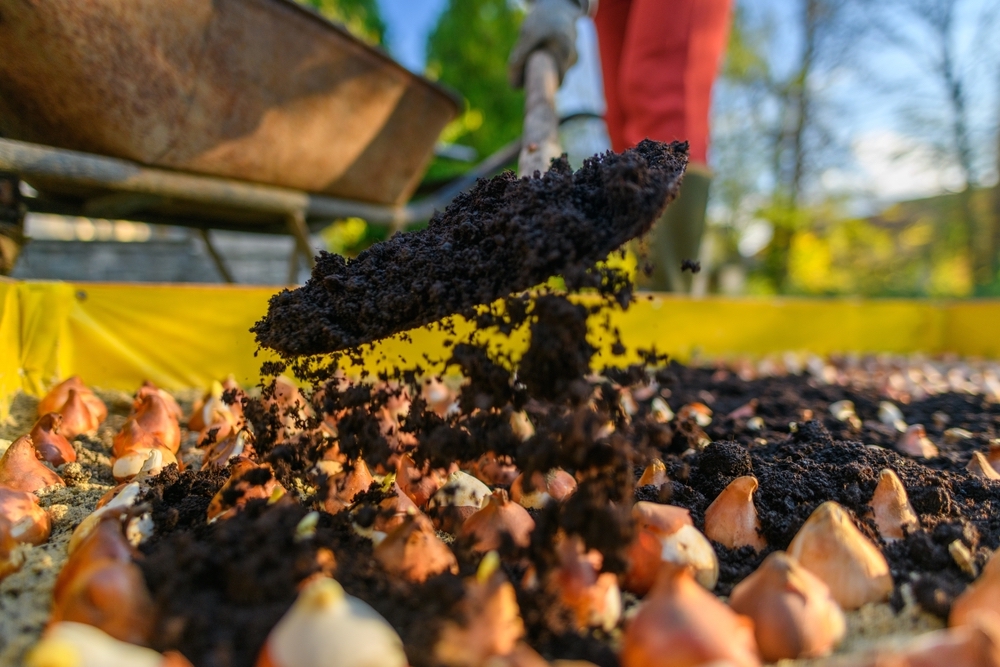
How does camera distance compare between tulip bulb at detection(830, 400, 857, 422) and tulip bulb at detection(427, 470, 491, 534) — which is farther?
tulip bulb at detection(830, 400, 857, 422)

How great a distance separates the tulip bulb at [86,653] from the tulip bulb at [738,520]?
69 cm

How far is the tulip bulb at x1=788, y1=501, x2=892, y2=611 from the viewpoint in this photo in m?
0.73

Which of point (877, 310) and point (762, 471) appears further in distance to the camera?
point (877, 310)

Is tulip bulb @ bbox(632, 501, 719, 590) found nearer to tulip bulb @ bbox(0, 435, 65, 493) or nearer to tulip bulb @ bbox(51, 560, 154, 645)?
tulip bulb @ bbox(51, 560, 154, 645)

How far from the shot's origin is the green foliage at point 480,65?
7730mm

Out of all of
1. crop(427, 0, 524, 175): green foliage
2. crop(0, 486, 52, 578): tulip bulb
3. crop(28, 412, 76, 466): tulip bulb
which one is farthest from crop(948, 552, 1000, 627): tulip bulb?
crop(427, 0, 524, 175): green foliage

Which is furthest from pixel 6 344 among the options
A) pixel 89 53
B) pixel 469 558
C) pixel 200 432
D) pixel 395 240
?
pixel 469 558

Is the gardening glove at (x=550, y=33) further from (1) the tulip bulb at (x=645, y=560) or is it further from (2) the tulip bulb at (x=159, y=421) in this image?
(1) the tulip bulb at (x=645, y=560)

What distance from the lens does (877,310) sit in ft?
11.0

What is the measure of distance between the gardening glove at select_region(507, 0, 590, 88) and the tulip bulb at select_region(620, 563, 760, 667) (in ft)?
6.07

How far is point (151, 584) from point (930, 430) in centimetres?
174

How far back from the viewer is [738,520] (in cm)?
89

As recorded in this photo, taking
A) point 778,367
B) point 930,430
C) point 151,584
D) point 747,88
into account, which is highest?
point 747,88

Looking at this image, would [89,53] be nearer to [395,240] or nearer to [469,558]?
[395,240]
